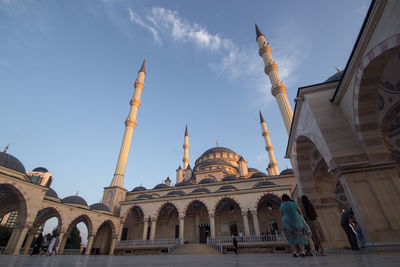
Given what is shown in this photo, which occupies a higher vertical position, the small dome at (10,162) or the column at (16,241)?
the small dome at (10,162)

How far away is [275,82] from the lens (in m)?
17.9

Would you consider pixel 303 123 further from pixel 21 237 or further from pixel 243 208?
pixel 21 237

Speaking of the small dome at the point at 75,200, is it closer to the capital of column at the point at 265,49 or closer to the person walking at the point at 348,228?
the person walking at the point at 348,228

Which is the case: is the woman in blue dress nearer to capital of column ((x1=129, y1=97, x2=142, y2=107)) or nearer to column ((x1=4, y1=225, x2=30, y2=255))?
column ((x1=4, y1=225, x2=30, y2=255))

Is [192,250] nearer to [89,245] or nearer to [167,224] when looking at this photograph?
[167,224]

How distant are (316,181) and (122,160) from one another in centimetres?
1840

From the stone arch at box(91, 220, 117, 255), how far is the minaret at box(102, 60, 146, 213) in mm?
1686

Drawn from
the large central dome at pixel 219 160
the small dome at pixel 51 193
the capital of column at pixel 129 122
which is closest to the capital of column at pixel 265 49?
the large central dome at pixel 219 160

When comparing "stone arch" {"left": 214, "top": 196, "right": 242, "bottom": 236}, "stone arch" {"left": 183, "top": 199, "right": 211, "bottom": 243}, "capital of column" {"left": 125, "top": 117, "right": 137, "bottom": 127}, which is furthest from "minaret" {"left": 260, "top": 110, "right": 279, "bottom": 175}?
"capital of column" {"left": 125, "top": 117, "right": 137, "bottom": 127}

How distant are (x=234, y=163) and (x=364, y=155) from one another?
83.9 ft

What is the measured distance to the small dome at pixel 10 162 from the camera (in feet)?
38.0

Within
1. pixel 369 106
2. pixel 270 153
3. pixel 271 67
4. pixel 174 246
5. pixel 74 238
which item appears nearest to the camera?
pixel 369 106

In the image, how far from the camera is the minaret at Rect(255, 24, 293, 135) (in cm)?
1599

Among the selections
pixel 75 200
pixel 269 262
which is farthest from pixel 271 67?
pixel 75 200
